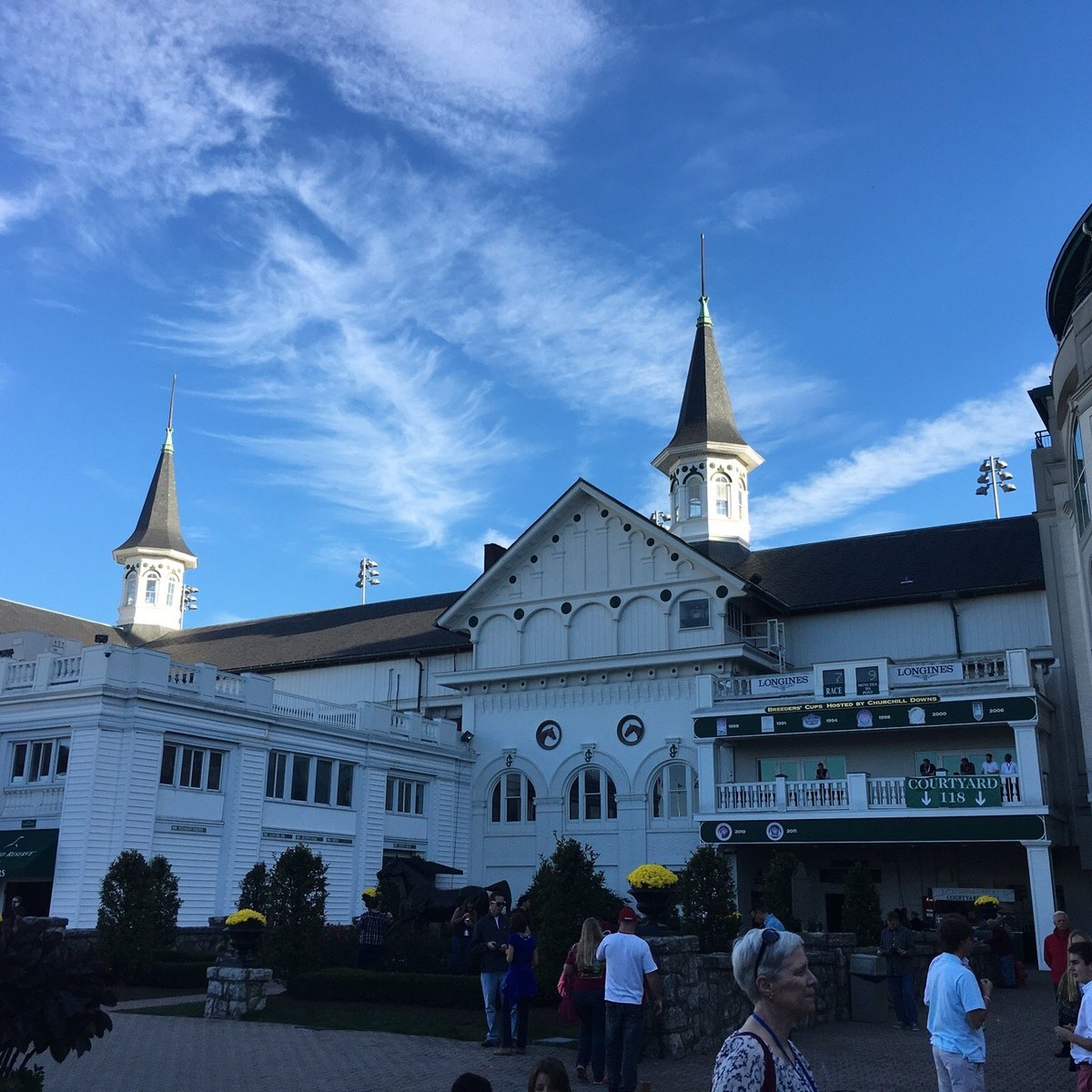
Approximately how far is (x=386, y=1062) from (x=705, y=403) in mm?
43437

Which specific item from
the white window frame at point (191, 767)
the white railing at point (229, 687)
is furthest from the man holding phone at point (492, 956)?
the white railing at point (229, 687)

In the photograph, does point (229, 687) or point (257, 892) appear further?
point (229, 687)

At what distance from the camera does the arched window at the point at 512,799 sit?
43438 mm

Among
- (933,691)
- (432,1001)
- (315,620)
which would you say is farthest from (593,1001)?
(315,620)

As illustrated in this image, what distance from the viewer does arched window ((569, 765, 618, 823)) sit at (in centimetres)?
4134

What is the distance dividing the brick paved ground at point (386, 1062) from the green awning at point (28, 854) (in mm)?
13956

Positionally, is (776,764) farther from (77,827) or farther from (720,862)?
(77,827)

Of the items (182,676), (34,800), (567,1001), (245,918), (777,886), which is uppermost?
(182,676)

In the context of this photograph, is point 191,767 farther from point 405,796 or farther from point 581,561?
point 581,561

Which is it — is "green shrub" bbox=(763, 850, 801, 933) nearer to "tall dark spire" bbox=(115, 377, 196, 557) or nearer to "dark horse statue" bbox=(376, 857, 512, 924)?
"dark horse statue" bbox=(376, 857, 512, 924)

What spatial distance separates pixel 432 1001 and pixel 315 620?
128 ft

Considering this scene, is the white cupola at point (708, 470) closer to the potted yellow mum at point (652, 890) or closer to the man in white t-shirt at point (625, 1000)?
→ the potted yellow mum at point (652, 890)

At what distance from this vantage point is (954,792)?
32.3 meters

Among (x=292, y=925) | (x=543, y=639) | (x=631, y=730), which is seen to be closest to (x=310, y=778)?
(x=543, y=639)
